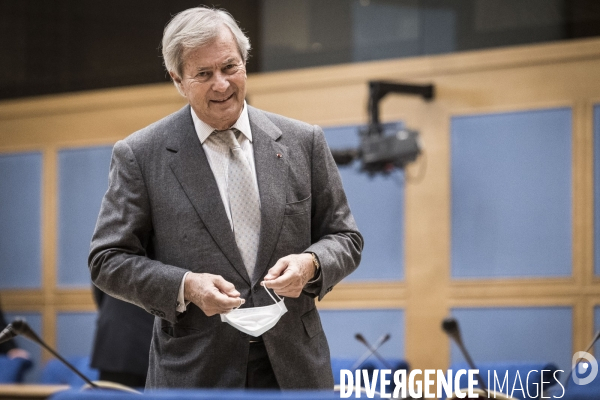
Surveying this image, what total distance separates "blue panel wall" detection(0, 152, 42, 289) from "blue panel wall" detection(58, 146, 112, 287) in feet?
0.85

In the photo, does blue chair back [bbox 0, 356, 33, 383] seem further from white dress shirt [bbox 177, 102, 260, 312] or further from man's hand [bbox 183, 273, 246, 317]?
man's hand [bbox 183, 273, 246, 317]

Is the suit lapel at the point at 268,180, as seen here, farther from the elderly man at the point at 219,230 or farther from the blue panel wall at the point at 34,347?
the blue panel wall at the point at 34,347

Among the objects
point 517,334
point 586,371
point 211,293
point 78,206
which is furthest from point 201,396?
point 78,206

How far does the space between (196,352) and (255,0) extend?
505 centimetres

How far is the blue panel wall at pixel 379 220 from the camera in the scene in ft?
20.8

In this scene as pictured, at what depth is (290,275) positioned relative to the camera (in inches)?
68.0

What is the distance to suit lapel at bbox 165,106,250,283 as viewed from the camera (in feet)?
6.18

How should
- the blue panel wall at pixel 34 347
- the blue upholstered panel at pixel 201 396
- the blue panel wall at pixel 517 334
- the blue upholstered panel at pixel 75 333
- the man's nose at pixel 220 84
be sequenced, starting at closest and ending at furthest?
the blue upholstered panel at pixel 201 396 → the man's nose at pixel 220 84 → the blue panel wall at pixel 517 334 → the blue upholstered panel at pixel 75 333 → the blue panel wall at pixel 34 347

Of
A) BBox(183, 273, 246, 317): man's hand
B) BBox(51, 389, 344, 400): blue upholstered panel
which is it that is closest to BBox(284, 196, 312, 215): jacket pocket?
BBox(183, 273, 246, 317): man's hand

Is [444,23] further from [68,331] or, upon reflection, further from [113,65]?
[68,331]

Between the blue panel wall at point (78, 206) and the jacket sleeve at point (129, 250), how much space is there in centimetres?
539

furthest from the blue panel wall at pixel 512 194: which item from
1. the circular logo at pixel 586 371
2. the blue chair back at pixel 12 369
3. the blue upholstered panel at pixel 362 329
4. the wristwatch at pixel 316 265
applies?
the wristwatch at pixel 316 265

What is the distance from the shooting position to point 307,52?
21.8 ft

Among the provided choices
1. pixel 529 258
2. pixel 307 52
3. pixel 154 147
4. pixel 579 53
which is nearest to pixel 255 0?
pixel 307 52
